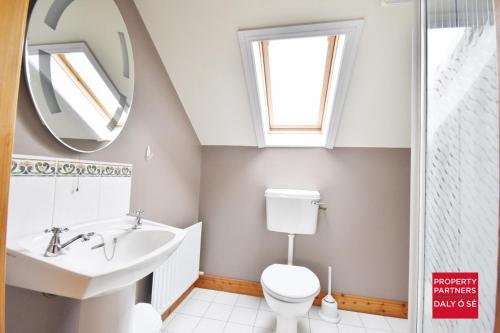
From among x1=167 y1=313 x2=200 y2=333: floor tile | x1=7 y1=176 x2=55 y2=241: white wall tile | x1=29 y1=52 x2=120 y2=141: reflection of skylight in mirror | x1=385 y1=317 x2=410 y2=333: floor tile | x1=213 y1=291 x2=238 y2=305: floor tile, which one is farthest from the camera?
x1=213 y1=291 x2=238 y2=305: floor tile

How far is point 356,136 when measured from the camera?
1.73m

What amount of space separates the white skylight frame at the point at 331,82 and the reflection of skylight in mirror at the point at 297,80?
0.10 m

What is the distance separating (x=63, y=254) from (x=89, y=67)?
0.78m

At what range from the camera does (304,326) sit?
1528mm

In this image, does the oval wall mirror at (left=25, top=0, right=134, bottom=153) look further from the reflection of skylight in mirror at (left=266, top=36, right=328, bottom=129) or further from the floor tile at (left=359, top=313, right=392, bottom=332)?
the floor tile at (left=359, top=313, right=392, bottom=332)

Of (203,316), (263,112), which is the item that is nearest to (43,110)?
(263,112)

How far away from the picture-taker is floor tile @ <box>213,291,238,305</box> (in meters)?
1.80

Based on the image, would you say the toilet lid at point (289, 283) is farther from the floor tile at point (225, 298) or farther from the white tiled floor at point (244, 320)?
the floor tile at point (225, 298)

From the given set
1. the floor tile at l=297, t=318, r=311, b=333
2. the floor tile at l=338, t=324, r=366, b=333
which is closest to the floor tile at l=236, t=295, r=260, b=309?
the floor tile at l=297, t=318, r=311, b=333

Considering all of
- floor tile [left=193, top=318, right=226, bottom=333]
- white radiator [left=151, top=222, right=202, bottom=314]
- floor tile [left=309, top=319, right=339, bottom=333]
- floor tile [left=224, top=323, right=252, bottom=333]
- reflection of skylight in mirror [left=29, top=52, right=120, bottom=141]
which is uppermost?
reflection of skylight in mirror [left=29, top=52, right=120, bottom=141]

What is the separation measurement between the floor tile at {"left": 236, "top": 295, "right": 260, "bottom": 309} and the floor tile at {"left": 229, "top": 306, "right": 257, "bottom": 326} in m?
0.05

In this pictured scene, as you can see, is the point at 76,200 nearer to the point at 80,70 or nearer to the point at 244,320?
the point at 80,70

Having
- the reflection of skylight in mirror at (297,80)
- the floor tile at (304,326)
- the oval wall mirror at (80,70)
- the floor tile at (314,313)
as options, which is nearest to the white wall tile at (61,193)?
the oval wall mirror at (80,70)

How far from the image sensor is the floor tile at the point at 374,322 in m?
1.57
